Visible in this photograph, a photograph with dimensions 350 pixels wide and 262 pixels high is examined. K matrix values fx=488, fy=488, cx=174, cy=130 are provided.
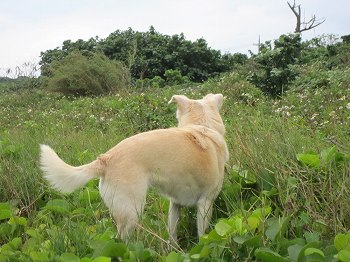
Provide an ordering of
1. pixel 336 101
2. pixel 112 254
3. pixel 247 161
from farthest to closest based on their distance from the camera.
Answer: pixel 336 101, pixel 247 161, pixel 112 254

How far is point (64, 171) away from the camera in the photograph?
341cm

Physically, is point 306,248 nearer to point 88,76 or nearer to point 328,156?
point 328,156

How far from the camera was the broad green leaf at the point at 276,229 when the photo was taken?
8.41 feet

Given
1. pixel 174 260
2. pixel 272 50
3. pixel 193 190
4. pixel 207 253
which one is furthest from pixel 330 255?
pixel 272 50

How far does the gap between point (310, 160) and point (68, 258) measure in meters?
1.79

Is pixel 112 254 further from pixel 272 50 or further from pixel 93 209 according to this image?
pixel 272 50

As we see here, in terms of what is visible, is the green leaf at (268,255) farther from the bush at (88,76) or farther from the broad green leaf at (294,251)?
the bush at (88,76)

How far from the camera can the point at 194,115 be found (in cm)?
422

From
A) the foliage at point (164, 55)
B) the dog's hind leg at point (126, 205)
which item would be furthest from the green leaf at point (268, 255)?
the foliage at point (164, 55)

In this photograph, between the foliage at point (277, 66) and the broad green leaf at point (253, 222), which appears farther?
the foliage at point (277, 66)

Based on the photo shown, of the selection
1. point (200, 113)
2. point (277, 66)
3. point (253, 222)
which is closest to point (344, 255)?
point (253, 222)

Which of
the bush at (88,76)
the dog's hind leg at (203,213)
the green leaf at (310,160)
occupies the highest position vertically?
the bush at (88,76)

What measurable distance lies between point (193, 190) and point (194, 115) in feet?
2.77

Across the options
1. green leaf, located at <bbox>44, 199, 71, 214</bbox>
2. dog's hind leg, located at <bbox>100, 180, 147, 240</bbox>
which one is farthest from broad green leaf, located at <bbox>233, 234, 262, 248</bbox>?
green leaf, located at <bbox>44, 199, 71, 214</bbox>
